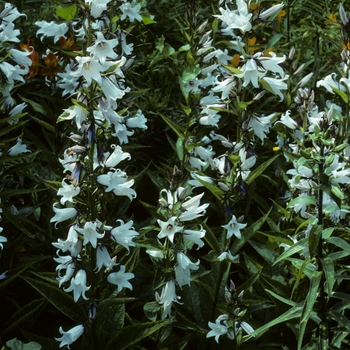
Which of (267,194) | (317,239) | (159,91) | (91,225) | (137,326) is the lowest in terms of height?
(267,194)

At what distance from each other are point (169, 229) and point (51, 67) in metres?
1.30

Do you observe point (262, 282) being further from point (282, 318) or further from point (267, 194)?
point (267, 194)

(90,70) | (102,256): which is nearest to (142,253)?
(102,256)

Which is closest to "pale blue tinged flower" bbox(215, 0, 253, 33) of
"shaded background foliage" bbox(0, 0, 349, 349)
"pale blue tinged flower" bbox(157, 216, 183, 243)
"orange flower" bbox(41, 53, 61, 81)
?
"shaded background foliage" bbox(0, 0, 349, 349)

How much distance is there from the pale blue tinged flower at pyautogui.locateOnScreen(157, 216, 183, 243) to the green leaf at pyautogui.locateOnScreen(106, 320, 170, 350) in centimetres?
31

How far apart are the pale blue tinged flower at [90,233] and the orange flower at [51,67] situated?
4.28ft

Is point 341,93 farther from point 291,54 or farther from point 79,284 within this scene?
point 79,284

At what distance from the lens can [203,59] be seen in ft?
9.29

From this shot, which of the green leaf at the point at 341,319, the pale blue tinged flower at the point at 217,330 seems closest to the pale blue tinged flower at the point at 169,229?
the pale blue tinged flower at the point at 217,330

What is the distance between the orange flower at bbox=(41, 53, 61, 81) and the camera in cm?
309

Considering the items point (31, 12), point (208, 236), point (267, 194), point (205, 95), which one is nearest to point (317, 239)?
point (208, 236)

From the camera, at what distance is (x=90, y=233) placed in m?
2.02

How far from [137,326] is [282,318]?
20.3 inches

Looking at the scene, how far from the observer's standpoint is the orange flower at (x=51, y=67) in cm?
309
